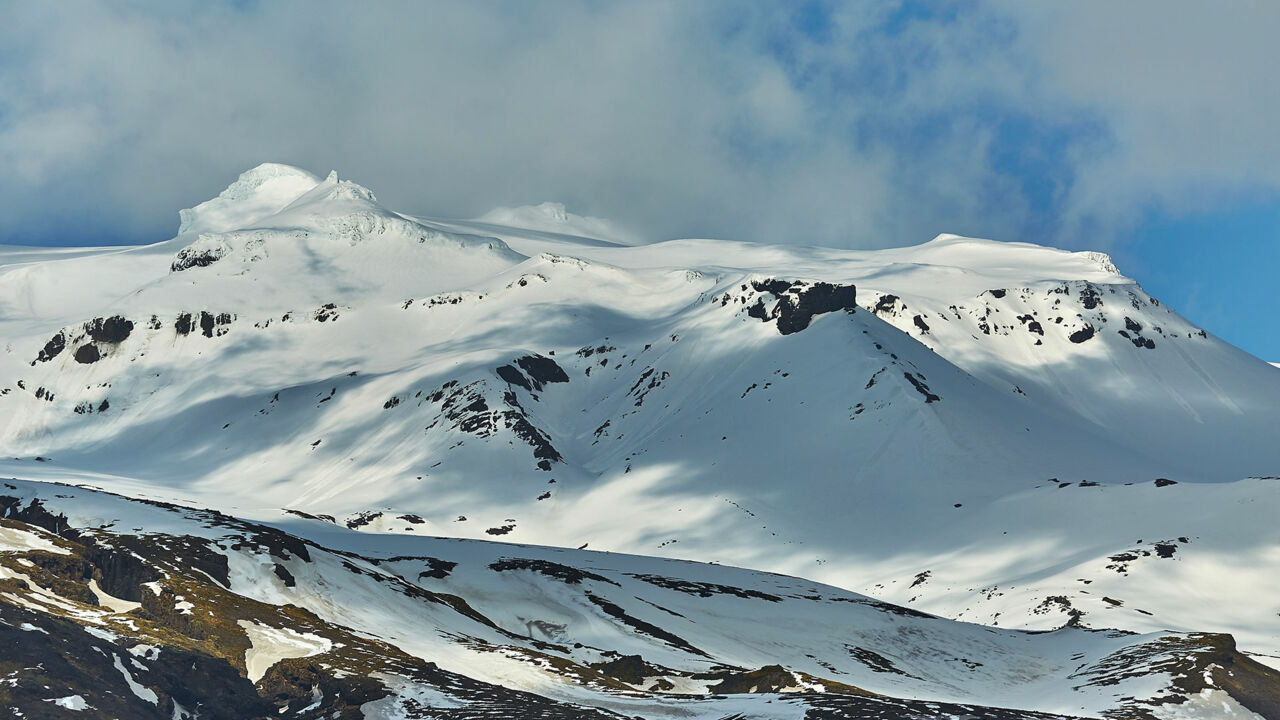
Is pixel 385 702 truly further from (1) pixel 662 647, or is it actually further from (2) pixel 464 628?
(1) pixel 662 647

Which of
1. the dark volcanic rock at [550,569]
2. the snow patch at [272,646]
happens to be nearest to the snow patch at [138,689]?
the snow patch at [272,646]

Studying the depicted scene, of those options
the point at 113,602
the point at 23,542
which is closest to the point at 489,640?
the point at 113,602

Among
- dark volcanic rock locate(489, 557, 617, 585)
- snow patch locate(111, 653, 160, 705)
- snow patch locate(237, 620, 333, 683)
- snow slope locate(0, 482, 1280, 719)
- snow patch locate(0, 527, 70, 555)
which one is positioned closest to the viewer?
snow patch locate(111, 653, 160, 705)

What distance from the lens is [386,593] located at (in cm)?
12175

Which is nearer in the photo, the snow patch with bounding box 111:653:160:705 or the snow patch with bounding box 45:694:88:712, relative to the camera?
the snow patch with bounding box 45:694:88:712

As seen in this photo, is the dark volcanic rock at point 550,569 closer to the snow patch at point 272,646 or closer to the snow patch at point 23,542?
the snow patch at point 272,646

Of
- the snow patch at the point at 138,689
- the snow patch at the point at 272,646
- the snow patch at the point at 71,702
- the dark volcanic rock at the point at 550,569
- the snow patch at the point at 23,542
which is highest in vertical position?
Result: the dark volcanic rock at the point at 550,569

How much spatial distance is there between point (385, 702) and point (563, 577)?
61951 millimetres

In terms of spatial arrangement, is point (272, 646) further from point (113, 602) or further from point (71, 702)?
point (71, 702)

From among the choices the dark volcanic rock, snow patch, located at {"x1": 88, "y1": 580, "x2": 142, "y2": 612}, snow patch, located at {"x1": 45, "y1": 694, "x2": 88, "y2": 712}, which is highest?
the dark volcanic rock

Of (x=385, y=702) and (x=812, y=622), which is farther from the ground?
(x=812, y=622)

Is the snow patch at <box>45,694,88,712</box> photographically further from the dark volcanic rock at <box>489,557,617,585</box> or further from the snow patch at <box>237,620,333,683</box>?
the dark volcanic rock at <box>489,557,617,585</box>

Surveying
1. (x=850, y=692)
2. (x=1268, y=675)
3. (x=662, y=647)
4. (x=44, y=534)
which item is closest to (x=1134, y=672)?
(x=1268, y=675)

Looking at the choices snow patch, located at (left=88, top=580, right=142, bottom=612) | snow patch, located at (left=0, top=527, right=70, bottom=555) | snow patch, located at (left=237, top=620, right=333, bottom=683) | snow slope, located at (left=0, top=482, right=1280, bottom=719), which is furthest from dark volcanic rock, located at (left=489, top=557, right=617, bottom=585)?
snow patch, located at (left=0, top=527, right=70, bottom=555)
